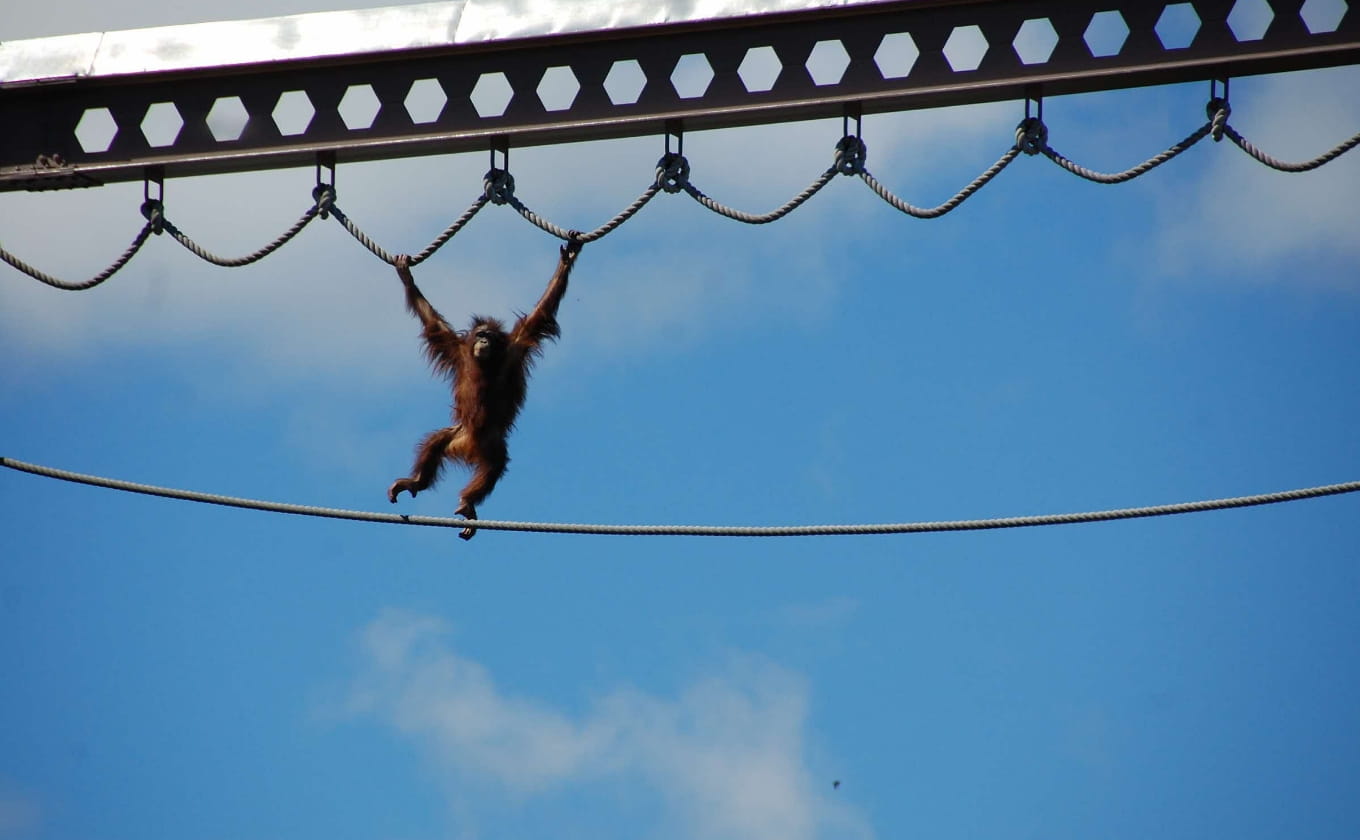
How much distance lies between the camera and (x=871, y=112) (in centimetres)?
673

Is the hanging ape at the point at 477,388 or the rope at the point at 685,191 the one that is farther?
the hanging ape at the point at 477,388

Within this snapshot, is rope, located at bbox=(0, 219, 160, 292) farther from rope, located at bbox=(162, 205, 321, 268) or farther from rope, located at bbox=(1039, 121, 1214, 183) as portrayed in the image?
rope, located at bbox=(1039, 121, 1214, 183)

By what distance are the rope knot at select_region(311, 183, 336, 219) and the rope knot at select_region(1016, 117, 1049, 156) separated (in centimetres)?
288

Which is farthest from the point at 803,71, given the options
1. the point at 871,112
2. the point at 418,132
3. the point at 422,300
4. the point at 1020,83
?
the point at 422,300

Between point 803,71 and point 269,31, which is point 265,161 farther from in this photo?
point 803,71

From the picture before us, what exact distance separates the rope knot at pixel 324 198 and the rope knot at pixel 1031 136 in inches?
113

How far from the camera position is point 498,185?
7062 millimetres

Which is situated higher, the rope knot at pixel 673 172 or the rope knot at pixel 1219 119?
the rope knot at pixel 1219 119

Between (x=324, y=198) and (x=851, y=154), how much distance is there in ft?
7.41

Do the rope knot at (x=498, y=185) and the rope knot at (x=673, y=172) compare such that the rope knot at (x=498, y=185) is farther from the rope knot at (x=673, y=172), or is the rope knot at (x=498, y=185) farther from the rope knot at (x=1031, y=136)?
the rope knot at (x=1031, y=136)

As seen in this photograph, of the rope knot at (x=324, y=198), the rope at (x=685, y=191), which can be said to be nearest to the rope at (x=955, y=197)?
the rope at (x=685, y=191)

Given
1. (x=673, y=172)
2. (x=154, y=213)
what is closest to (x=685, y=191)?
(x=673, y=172)

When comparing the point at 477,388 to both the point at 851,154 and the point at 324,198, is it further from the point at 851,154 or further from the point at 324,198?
the point at 851,154

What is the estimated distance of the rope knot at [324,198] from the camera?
7164 mm
